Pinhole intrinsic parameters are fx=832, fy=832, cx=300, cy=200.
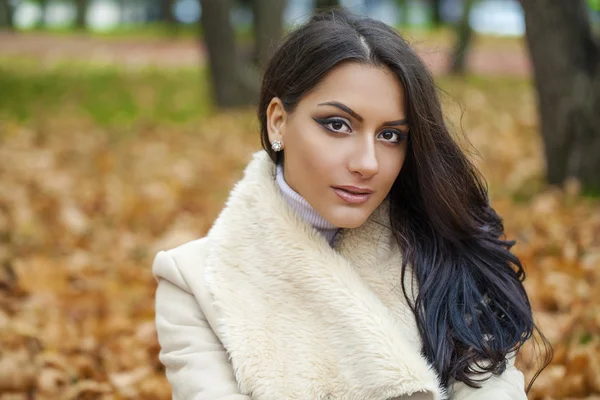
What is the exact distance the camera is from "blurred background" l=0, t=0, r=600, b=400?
10.3 ft

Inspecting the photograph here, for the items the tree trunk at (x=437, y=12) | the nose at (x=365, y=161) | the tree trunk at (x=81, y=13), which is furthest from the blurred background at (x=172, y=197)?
the tree trunk at (x=437, y=12)

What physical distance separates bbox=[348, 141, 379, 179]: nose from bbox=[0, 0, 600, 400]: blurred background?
1.37 feet

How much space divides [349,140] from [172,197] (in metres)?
3.66

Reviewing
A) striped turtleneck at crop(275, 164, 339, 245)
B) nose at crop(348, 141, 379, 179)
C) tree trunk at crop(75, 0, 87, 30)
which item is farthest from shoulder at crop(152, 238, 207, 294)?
tree trunk at crop(75, 0, 87, 30)

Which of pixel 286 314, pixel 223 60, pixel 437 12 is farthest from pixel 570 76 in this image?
pixel 437 12

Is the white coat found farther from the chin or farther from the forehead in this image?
the forehead

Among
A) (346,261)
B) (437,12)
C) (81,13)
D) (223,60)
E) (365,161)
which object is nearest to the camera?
(365,161)

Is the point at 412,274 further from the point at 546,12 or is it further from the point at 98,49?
the point at 98,49

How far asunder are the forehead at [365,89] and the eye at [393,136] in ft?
0.17

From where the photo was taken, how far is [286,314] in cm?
201

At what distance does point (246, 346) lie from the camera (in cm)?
198

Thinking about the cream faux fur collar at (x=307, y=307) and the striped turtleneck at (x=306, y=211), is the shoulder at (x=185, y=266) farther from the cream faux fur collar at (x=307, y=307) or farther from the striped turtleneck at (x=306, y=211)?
the striped turtleneck at (x=306, y=211)

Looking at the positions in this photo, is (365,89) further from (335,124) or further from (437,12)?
(437,12)

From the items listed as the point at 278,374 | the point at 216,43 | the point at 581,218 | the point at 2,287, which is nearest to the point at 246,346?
the point at 278,374
